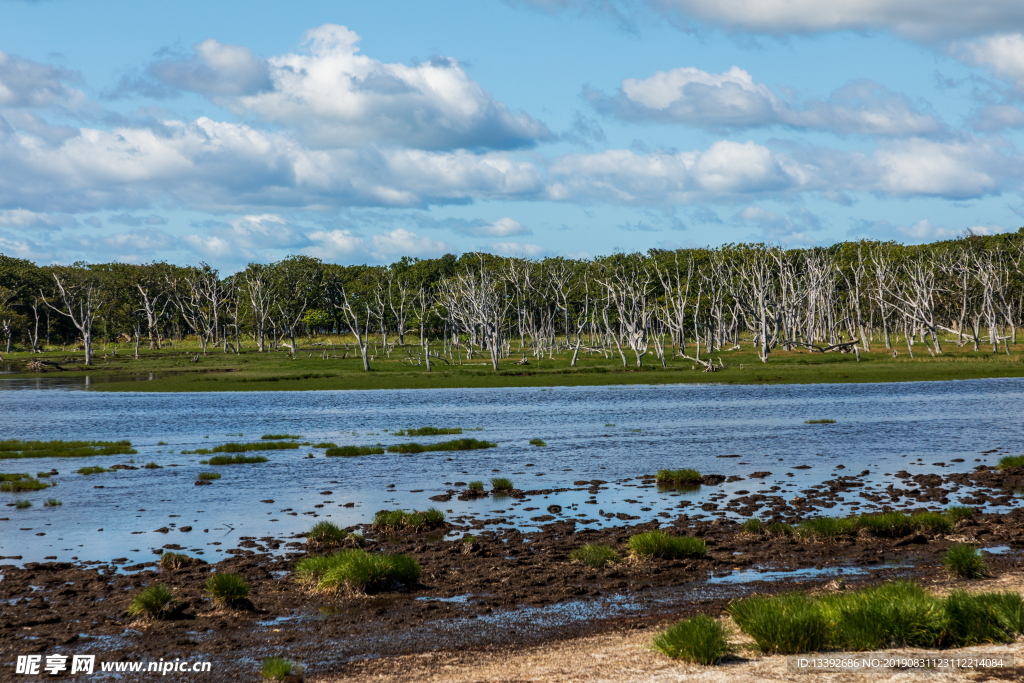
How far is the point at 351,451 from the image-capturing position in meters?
38.0

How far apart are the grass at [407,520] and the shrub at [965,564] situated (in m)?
12.7

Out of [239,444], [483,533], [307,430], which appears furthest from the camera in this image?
[307,430]

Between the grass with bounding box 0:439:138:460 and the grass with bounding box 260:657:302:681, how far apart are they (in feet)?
99.4

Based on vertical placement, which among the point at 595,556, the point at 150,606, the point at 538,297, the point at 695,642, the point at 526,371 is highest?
the point at 538,297

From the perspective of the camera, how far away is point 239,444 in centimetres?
4094

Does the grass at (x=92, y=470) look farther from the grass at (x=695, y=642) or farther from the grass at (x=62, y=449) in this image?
the grass at (x=695, y=642)

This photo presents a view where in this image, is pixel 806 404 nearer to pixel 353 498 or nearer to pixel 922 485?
pixel 922 485

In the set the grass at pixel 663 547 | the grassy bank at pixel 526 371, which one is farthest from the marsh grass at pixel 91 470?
the grassy bank at pixel 526 371

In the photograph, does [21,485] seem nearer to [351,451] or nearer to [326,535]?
[351,451]

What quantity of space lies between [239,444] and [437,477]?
47.3ft

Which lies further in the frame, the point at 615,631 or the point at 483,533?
the point at 483,533

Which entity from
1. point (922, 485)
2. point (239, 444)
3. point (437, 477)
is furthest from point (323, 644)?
point (239, 444)

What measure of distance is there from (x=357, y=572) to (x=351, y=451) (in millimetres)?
22048

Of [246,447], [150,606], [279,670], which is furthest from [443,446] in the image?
[279,670]
